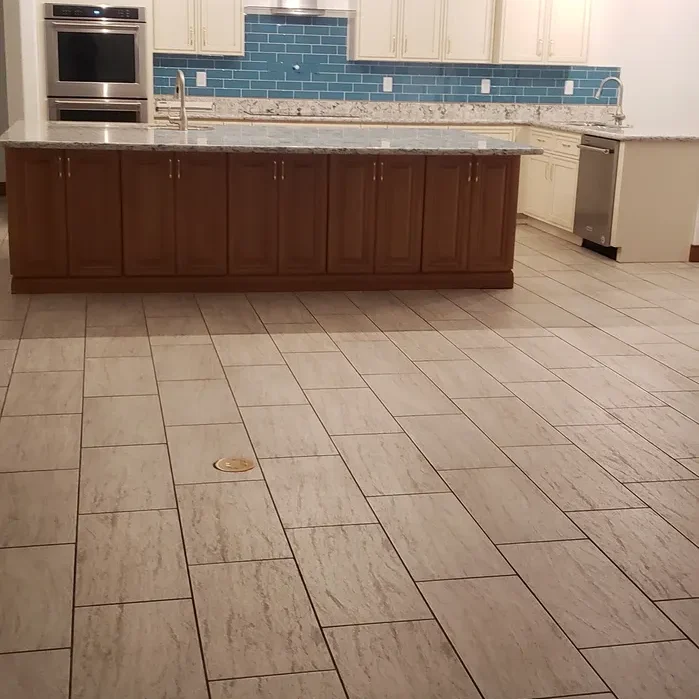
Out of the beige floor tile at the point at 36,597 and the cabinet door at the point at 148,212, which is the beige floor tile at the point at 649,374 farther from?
the beige floor tile at the point at 36,597

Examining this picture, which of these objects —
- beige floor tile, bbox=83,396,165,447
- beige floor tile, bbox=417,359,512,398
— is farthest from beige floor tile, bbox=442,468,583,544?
beige floor tile, bbox=83,396,165,447

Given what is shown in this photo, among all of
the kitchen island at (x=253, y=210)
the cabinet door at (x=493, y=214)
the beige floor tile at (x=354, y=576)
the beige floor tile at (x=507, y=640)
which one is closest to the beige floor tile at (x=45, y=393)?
the beige floor tile at (x=354, y=576)

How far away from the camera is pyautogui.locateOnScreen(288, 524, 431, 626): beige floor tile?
259cm

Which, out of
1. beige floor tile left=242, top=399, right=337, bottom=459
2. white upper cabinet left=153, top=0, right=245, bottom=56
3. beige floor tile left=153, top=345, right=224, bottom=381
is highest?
white upper cabinet left=153, top=0, right=245, bottom=56

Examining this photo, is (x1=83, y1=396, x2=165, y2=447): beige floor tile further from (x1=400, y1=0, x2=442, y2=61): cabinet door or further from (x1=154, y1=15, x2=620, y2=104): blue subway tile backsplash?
(x1=400, y1=0, x2=442, y2=61): cabinet door

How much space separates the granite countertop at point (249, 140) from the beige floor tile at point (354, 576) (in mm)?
3169

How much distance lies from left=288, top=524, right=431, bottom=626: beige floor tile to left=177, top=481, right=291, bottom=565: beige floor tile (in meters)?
0.08

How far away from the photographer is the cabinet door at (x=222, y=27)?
864 centimetres

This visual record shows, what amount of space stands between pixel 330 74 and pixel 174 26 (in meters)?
1.47

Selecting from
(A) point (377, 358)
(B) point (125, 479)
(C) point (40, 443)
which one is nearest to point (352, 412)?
(A) point (377, 358)

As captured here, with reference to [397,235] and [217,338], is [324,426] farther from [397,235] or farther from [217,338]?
[397,235]

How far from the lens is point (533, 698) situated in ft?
7.39

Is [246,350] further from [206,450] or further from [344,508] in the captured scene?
[344,508]

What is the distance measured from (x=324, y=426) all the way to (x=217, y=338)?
137 cm
